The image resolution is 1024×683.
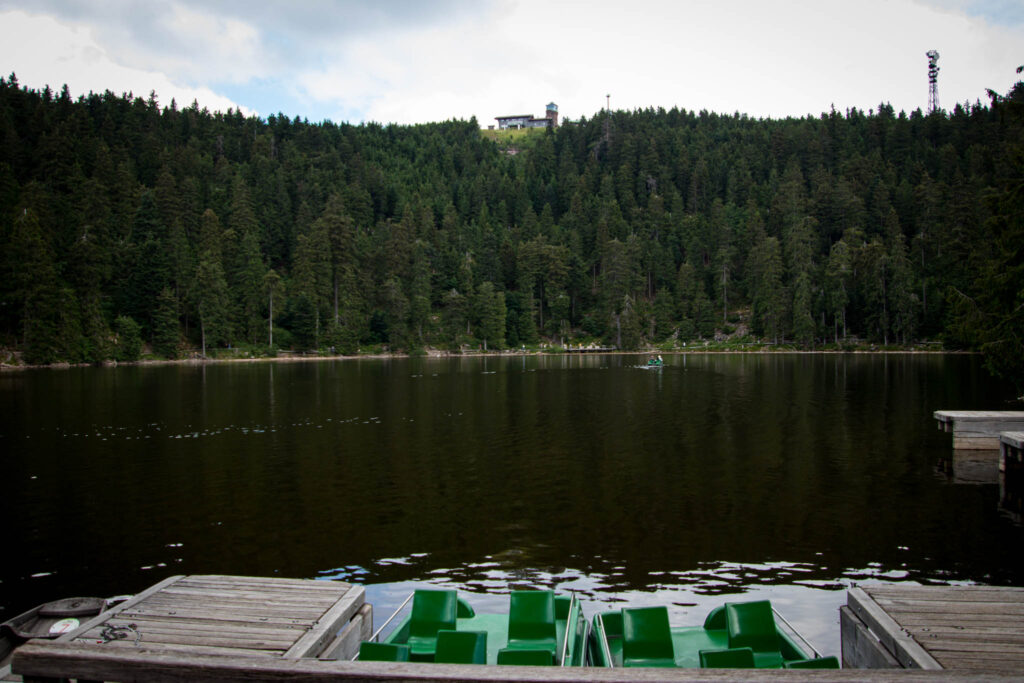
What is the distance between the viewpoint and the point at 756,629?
9.03m

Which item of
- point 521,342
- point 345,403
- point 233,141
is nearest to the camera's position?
point 345,403

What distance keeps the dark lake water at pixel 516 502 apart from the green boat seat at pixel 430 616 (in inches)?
108

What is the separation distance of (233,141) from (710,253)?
13234cm

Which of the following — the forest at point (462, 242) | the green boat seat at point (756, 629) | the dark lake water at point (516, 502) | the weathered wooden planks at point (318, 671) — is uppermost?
the forest at point (462, 242)

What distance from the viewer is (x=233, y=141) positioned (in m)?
184

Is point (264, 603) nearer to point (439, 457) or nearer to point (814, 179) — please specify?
point (439, 457)

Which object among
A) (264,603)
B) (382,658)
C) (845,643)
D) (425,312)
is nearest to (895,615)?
(845,643)

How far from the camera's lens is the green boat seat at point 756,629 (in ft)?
29.1

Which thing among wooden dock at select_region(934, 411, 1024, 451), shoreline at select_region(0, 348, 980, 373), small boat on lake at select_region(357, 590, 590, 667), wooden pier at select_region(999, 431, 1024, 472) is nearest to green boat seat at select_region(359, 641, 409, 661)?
small boat on lake at select_region(357, 590, 590, 667)

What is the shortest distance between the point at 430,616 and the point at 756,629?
4.61m

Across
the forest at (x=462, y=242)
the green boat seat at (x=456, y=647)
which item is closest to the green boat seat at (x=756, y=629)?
the green boat seat at (x=456, y=647)

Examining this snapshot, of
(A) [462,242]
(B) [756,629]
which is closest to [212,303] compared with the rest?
(A) [462,242]

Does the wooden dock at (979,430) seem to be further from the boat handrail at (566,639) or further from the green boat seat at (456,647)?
the green boat seat at (456,647)

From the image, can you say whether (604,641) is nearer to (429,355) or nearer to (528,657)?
(528,657)
